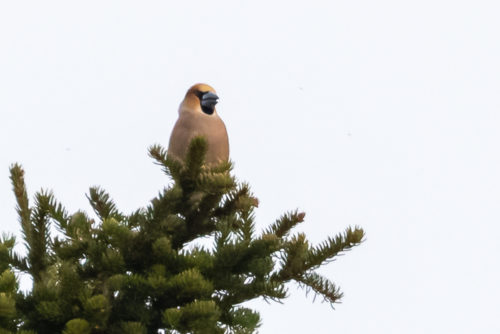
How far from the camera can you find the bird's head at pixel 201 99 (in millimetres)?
5701

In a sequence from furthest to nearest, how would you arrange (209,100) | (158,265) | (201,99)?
(201,99) < (209,100) < (158,265)

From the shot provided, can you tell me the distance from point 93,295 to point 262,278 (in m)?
0.64

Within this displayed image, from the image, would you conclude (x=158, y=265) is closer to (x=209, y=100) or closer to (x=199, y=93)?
(x=209, y=100)

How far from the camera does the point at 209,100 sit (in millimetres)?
5672

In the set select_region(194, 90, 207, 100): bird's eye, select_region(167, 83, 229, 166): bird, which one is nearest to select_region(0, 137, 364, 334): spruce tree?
select_region(167, 83, 229, 166): bird

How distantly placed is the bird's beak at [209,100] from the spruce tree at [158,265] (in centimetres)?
240

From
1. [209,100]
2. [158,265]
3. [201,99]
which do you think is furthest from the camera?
[201,99]

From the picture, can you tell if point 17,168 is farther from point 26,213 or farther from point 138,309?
point 138,309

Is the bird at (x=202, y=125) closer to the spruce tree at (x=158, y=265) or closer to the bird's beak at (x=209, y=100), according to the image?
the bird's beak at (x=209, y=100)

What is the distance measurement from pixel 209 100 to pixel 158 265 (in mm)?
2765

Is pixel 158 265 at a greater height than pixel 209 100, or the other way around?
pixel 209 100

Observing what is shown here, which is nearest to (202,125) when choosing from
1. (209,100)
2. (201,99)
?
(209,100)

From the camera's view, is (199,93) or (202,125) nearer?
(202,125)

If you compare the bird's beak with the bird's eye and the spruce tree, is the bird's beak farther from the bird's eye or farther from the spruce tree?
the spruce tree
